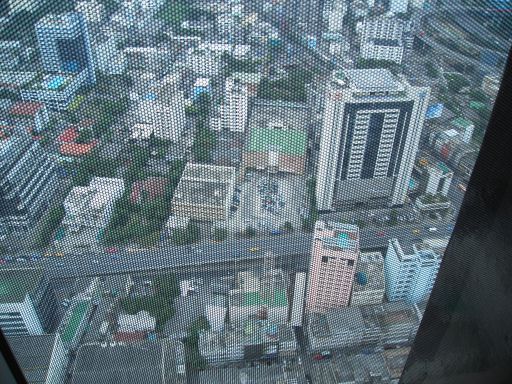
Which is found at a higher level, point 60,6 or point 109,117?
point 60,6

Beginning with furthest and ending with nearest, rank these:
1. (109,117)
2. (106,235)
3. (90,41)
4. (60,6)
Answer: (106,235), (109,117), (90,41), (60,6)

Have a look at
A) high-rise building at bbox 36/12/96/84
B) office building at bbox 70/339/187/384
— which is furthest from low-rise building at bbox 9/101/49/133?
office building at bbox 70/339/187/384

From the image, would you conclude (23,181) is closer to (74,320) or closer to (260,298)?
(74,320)

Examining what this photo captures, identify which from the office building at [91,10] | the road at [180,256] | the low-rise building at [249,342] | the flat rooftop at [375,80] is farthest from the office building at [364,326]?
the office building at [91,10]

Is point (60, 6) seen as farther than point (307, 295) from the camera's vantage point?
No

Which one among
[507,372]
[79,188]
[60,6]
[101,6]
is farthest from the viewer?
[79,188]

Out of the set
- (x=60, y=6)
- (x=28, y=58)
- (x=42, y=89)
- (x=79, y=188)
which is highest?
(x=60, y=6)

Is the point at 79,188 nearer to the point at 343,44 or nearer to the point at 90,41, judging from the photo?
the point at 90,41

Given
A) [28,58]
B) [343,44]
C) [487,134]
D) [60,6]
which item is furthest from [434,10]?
[28,58]

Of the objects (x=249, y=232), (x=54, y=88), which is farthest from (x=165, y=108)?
(x=249, y=232)
